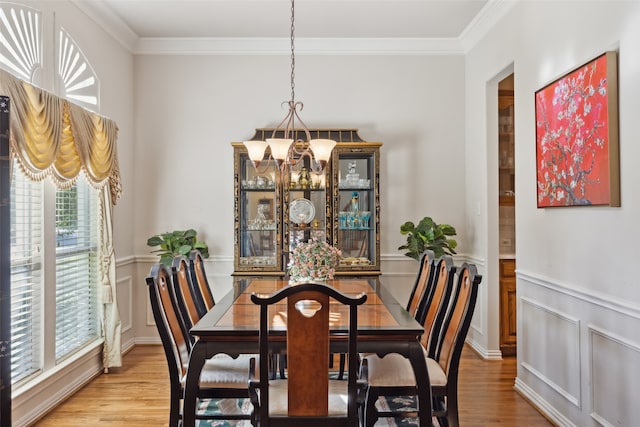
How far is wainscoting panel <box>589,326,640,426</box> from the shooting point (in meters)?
2.26

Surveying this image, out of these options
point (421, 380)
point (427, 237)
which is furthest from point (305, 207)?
point (421, 380)

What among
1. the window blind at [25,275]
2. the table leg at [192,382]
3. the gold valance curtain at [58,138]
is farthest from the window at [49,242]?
the table leg at [192,382]

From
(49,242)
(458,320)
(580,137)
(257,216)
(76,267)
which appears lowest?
(458,320)

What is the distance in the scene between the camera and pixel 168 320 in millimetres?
2387

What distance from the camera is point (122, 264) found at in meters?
4.50

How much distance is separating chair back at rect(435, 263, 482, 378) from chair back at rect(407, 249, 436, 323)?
0.48 m

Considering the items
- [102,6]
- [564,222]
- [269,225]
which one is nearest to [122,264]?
[269,225]

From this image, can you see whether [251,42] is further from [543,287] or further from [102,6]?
[543,287]

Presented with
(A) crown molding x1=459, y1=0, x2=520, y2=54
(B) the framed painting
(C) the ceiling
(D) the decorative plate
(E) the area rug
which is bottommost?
(E) the area rug

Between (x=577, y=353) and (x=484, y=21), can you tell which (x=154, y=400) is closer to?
(x=577, y=353)

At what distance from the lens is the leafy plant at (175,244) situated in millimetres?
4461

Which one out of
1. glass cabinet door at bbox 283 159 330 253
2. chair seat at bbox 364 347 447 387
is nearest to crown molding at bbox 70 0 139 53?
glass cabinet door at bbox 283 159 330 253

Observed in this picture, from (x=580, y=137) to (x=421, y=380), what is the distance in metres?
1.61

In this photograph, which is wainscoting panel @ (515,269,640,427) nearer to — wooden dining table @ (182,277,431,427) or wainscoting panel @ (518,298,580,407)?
wainscoting panel @ (518,298,580,407)
